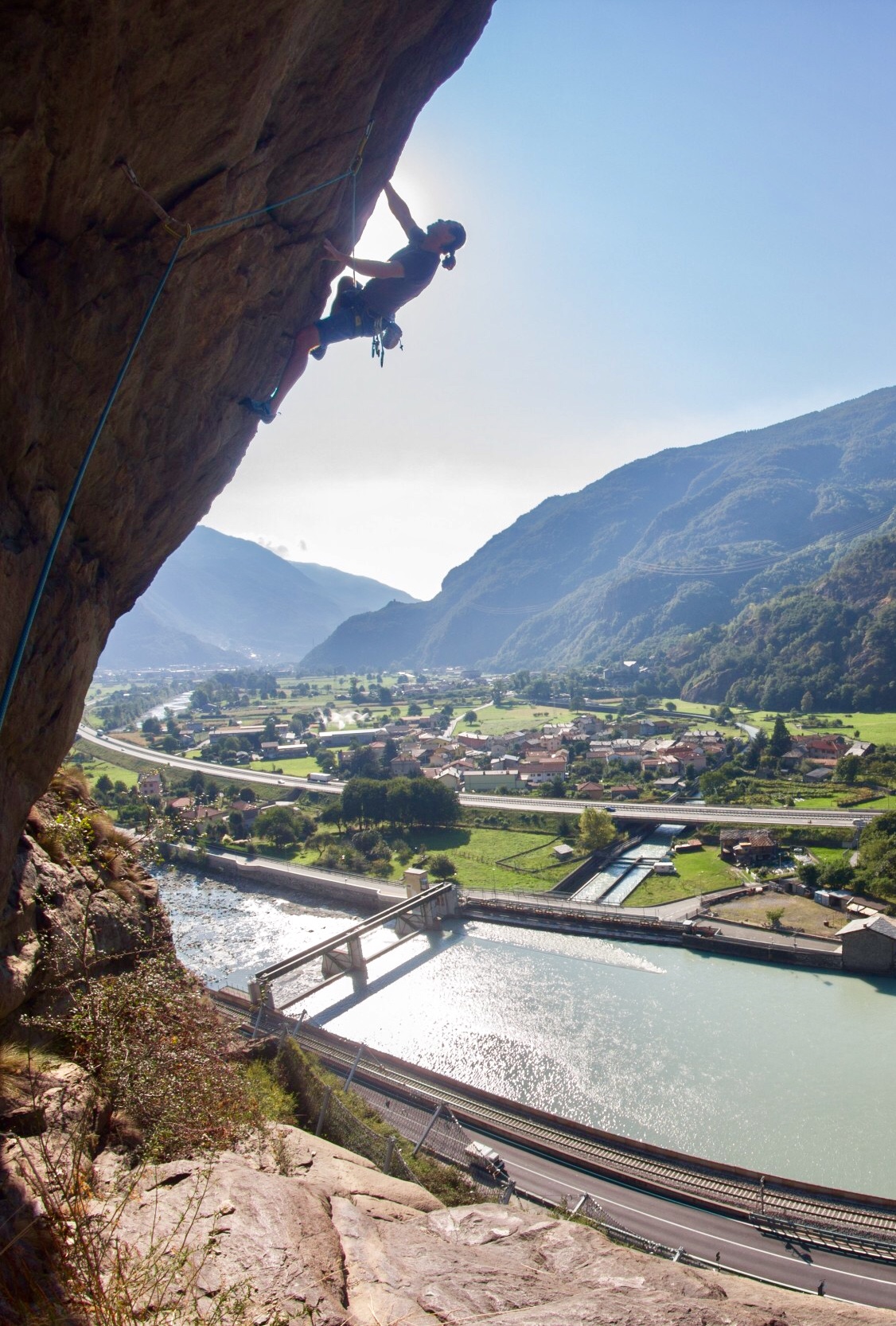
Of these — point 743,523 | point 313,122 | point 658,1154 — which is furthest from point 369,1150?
point 743,523

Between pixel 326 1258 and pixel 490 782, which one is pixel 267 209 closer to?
pixel 326 1258

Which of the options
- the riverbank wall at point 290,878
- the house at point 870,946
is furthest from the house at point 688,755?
the house at point 870,946

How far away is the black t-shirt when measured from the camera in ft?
19.0

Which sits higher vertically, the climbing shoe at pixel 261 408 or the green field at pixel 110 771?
the climbing shoe at pixel 261 408

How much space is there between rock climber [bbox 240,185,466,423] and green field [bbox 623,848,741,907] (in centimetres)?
2214

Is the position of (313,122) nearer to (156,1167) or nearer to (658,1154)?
(156,1167)

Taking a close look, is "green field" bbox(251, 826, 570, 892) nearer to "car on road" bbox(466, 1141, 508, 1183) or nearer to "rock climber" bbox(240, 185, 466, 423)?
"car on road" bbox(466, 1141, 508, 1183)

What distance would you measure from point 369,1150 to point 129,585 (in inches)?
285

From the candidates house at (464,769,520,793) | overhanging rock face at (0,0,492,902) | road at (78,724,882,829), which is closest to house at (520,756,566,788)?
house at (464,769,520,793)

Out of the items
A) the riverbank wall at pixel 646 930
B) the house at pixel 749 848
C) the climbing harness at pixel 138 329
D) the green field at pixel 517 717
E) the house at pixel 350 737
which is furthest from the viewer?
the green field at pixel 517 717

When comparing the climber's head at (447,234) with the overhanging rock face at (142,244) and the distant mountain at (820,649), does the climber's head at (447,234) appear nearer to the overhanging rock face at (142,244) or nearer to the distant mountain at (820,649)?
the overhanging rock face at (142,244)

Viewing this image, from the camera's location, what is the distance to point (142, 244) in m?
3.30

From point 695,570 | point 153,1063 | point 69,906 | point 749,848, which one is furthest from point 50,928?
point 695,570

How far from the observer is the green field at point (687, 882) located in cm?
2438
